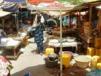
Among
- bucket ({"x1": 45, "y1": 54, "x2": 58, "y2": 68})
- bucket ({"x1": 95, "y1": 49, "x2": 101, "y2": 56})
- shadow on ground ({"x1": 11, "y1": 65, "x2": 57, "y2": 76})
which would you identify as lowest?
shadow on ground ({"x1": 11, "y1": 65, "x2": 57, "y2": 76})

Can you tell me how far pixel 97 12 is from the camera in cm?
1686

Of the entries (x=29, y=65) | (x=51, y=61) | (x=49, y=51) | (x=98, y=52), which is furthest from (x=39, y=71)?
(x=98, y=52)

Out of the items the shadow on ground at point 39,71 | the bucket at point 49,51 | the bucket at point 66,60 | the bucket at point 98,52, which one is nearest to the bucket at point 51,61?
the shadow on ground at point 39,71

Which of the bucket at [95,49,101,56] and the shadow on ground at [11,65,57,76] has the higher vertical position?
the bucket at [95,49,101,56]

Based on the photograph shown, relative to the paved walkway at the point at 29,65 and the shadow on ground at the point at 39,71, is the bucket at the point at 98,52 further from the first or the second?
the paved walkway at the point at 29,65

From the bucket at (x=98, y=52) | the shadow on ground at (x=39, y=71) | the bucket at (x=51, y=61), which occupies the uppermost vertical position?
the bucket at (x=98, y=52)

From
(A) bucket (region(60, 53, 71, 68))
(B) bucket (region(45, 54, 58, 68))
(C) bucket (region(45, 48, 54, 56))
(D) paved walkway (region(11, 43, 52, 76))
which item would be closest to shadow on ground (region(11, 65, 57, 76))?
(D) paved walkway (region(11, 43, 52, 76))

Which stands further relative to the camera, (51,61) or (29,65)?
(29,65)

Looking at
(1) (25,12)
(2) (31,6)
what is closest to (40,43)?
(2) (31,6)

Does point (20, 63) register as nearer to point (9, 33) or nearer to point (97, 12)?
point (97, 12)

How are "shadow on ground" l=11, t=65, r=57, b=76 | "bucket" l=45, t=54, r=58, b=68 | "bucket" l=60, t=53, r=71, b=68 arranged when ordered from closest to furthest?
"shadow on ground" l=11, t=65, r=57, b=76 < "bucket" l=60, t=53, r=71, b=68 < "bucket" l=45, t=54, r=58, b=68

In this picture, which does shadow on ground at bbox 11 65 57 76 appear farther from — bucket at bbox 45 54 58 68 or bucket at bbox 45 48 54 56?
bucket at bbox 45 48 54 56

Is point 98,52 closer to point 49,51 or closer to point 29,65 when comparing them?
point 49,51

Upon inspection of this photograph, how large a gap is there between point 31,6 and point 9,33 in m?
10.7
